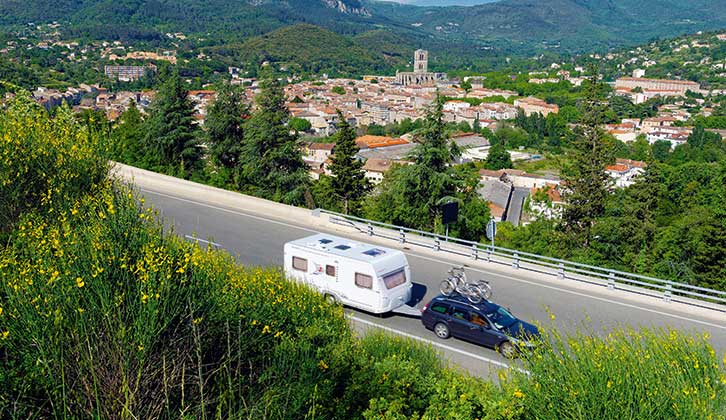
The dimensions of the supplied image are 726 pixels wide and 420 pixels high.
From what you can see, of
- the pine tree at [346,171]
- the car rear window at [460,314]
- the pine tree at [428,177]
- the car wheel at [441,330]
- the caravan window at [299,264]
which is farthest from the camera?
the pine tree at [346,171]

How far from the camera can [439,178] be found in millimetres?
22547

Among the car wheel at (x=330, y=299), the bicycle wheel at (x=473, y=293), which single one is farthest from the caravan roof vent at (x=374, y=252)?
the bicycle wheel at (x=473, y=293)

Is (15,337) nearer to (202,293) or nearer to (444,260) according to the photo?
(202,293)

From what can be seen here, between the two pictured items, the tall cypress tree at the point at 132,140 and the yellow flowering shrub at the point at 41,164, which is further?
the tall cypress tree at the point at 132,140

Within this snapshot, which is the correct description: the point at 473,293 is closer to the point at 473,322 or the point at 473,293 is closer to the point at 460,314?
the point at 460,314

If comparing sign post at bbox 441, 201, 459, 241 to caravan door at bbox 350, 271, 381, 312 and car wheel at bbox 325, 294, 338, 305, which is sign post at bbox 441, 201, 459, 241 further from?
car wheel at bbox 325, 294, 338, 305

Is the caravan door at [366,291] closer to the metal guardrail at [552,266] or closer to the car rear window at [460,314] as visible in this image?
the car rear window at [460,314]

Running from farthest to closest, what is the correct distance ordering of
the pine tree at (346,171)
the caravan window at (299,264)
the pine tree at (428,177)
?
the pine tree at (346,171) < the pine tree at (428,177) < the caravan window at (299,264)

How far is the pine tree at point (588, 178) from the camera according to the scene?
2712cm

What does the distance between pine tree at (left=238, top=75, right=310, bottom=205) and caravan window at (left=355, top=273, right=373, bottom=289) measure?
612 inches

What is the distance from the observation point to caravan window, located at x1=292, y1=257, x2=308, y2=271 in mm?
12734

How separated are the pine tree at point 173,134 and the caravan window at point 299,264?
19.7 m

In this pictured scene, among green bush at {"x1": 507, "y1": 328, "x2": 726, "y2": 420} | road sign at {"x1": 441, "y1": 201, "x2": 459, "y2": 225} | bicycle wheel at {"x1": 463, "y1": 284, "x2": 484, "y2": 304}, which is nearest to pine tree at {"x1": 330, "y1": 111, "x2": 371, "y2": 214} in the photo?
road sign at {"x1": 441, "y1": 201, "x2": 459, "y2": 225}

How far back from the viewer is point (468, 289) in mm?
11672
